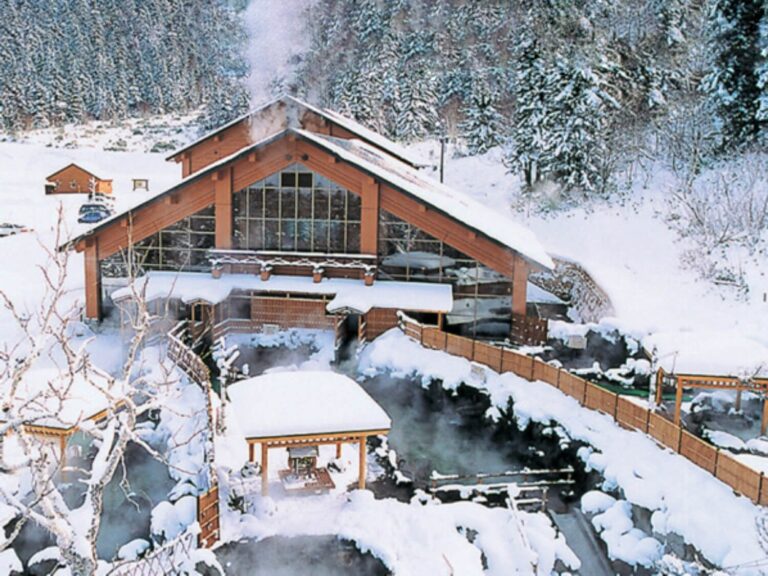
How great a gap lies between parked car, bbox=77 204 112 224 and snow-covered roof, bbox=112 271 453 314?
64.8 ft

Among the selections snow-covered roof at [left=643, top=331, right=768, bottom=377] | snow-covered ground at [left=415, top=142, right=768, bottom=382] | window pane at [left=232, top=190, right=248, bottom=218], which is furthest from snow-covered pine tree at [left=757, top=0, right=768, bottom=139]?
window pane at [left=232, top=190, right=248, bottom=218]

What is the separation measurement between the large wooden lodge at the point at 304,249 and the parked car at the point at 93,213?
18.9 meters

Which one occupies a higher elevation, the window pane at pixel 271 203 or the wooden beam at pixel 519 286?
the window pane at pixel 271 203

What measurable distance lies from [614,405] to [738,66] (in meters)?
22.3

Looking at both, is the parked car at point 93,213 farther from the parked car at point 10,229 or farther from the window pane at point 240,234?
the window pane at point 240,234

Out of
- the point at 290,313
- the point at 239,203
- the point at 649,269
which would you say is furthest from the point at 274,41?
the point at 649,269

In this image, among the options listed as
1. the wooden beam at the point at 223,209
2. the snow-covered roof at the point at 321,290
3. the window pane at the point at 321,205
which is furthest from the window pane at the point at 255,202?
the snow-covered roof at the point at 321,290

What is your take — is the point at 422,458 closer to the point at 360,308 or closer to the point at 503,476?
the point at 503,476

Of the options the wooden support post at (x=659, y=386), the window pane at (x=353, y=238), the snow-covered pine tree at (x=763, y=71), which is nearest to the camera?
the wooden support post at (x=659, y=386)

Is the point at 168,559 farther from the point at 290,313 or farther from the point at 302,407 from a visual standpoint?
the point at 290,313

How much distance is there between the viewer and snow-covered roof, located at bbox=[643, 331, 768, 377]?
14.8 metres

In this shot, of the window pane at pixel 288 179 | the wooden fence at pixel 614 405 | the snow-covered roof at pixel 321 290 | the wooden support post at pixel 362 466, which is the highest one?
the window pane at pixel 288 179

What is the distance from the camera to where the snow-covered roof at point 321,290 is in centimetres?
2127

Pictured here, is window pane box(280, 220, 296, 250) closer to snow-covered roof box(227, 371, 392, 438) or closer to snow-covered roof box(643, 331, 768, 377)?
snow-covered roof box(227, 371, 392, 438)
